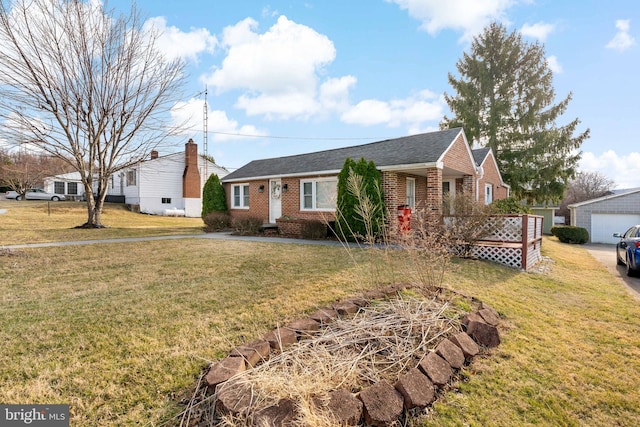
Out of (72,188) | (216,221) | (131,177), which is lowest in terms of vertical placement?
(216,221)

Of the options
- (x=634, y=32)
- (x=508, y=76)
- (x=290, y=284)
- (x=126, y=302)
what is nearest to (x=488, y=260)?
(x=290, y=284)

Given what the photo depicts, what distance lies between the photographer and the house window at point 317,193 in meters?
Answer: 13.4

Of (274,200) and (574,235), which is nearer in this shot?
(274,200)

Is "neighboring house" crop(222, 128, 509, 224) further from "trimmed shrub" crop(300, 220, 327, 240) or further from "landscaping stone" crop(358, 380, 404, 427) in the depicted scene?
"landscaping stone" crop(358, 380, 404, 427)

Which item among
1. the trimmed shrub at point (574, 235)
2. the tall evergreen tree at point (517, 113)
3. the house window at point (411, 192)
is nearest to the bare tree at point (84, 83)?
the house window at point (411, 192)

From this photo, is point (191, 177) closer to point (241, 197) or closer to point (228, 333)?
point (241, 197)

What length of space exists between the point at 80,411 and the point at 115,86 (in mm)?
16038

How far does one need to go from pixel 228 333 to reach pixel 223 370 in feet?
3.12

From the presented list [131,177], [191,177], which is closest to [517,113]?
[191,177]

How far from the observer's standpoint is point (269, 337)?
3.13 m

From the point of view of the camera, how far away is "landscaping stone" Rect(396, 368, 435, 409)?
2346mm

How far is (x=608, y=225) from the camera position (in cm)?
2241

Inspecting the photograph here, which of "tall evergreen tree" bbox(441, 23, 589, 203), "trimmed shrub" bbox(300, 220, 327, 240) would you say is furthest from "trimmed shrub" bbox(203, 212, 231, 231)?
"tall evergreen tree" bbox(441, 23, 589, 203)

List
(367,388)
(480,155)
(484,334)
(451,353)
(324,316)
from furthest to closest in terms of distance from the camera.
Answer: (480,155) → (324,316) → (484,334) → (451,353) → (367,388)
